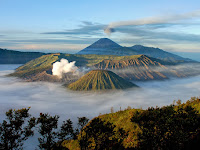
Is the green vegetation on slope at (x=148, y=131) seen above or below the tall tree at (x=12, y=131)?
above

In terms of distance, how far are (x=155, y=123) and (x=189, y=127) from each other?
15.0 ft

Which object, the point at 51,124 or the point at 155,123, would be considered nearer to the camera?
the point at 155,123

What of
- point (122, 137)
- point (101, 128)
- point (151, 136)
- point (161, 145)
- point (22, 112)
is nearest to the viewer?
point (161, 145)

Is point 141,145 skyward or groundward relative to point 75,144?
skyward

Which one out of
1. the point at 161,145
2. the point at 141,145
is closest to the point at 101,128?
the point at 141,145

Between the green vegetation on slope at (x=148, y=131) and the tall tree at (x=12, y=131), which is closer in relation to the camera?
the green vegetation on slope at (x=148, y=131)

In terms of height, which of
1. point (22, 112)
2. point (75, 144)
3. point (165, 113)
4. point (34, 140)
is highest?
point (165, 113)

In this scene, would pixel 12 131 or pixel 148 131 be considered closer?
pixel 148 131

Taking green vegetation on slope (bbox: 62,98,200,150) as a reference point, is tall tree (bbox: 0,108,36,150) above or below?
below

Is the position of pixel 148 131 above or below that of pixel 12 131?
above

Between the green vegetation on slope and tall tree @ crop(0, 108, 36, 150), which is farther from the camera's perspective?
tall tree @ crop(0, 108, 36, 150)

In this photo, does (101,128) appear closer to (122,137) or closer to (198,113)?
(122,137)

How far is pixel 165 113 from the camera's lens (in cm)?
3241

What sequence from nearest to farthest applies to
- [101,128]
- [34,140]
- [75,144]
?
[101,128], [75,144], [34,140]
